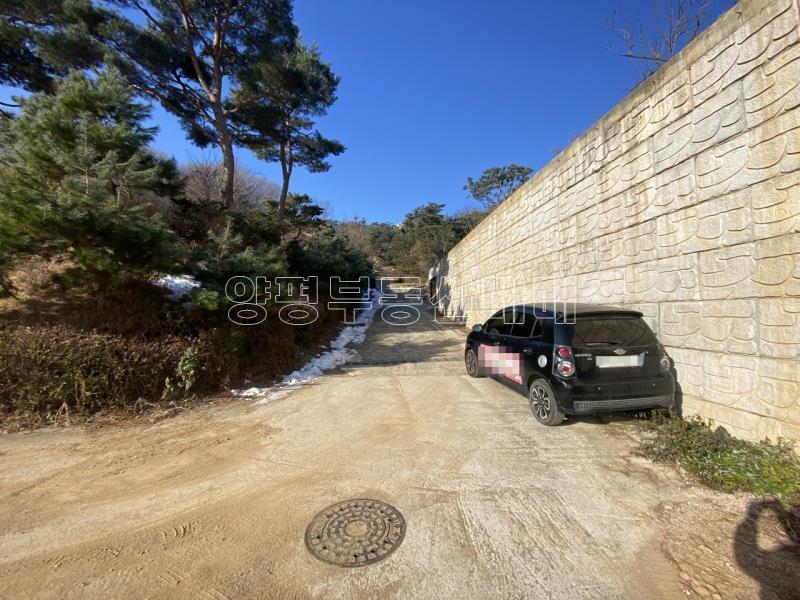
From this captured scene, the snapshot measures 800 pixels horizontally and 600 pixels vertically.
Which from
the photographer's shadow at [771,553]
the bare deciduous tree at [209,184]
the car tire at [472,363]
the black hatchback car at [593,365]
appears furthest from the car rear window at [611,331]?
the bare deciduous tree at [209,184]

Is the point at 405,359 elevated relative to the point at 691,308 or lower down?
lower down

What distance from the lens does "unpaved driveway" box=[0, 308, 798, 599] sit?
1823 mm

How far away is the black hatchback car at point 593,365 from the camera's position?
11.4 feet

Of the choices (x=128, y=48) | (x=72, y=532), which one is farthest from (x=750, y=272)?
(x=128, y=48)

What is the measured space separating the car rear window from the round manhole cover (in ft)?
8.45

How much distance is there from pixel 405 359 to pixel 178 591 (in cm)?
613

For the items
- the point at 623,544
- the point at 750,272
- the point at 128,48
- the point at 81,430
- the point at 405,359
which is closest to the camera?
the point at 623,544

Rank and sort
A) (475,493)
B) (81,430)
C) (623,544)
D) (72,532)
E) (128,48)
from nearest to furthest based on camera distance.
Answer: (623,544), (72,532), (475,493), (81,430), (128,48)

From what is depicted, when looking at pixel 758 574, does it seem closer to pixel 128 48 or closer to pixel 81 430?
pixel 81 430

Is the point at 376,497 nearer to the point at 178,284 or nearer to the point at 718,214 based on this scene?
the point at 718,214

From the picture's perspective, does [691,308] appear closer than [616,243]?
Yes

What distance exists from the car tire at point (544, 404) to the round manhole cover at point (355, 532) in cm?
221

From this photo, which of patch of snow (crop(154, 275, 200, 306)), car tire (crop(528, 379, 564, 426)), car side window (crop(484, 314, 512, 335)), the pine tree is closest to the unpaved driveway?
car tire (crop(528, 379, 564, 426))

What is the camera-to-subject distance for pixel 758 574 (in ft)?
6.01
